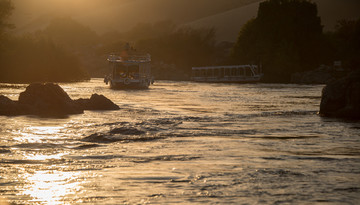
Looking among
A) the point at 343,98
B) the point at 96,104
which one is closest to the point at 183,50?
the point at 96,104

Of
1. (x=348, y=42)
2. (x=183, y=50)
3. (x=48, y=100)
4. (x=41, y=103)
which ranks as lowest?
(x=41, y=103)

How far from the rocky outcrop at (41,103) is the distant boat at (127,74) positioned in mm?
35491

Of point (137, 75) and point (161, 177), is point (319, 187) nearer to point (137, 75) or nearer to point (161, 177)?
point (161, 177)

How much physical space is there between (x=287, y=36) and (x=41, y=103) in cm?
7382

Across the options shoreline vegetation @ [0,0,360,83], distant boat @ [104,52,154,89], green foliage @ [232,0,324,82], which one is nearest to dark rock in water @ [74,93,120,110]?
distant boat @ [104,52,154,89]

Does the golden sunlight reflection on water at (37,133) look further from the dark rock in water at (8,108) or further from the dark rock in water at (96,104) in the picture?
the dark rock in water at (96,104)

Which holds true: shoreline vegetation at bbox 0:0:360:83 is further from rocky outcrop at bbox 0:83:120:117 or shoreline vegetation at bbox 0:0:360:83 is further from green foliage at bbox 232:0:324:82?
rocky outcrop at bbox 0:83:120:117

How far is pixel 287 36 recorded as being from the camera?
308 ft

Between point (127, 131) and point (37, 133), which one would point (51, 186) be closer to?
point (127, 131)

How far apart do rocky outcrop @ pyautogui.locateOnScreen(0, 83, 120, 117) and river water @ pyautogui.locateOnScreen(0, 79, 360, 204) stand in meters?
4.04

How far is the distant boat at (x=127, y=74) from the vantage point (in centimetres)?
6212

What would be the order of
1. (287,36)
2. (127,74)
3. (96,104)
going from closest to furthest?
(96,104), (127,74), (287,36)

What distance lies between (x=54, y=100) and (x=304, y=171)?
1638 cm

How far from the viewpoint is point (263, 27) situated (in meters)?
97.8
